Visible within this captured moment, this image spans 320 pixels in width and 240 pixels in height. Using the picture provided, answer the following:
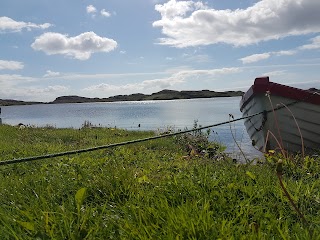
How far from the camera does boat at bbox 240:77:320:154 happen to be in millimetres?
8539

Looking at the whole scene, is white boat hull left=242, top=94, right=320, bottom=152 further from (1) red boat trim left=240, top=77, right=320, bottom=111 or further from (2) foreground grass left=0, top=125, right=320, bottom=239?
(2) foreground grass left=0, top=125, right=320, bottom=239

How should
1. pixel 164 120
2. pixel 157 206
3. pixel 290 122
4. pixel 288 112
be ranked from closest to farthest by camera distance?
pixel 157 206
pixel 288 112
pixel 290 122
pixel 164 120

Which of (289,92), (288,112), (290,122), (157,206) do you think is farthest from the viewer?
(290,122)

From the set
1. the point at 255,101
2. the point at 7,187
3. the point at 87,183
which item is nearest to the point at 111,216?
the point at 87,183

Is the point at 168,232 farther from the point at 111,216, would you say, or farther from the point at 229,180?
the point at 229,180

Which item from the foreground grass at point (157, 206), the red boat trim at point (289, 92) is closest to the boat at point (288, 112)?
the red boat trim at point (289, 92)

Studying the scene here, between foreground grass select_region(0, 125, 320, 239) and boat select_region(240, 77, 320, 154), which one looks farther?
boat select_region(240, 77, 320, 154)

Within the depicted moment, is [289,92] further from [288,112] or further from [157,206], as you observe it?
[157,206]

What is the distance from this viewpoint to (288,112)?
8.70m

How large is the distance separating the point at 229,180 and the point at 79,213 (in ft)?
5.87

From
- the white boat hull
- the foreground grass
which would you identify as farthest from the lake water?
the foreground grass

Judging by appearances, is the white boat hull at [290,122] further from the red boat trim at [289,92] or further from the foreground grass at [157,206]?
→ the foreground grass at [157,206]

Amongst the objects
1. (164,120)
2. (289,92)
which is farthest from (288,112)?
(164,120)

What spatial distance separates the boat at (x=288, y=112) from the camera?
854 cm
